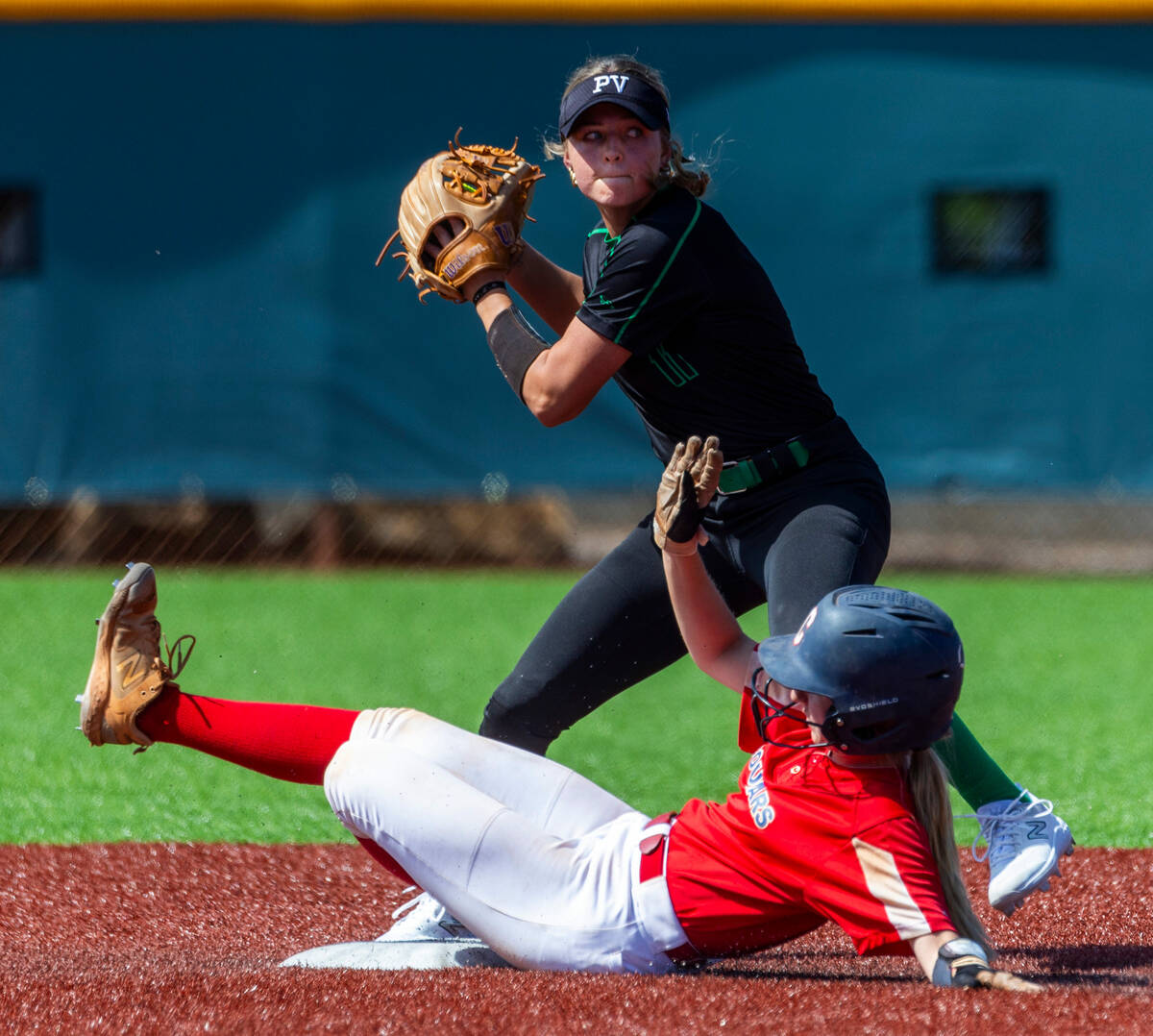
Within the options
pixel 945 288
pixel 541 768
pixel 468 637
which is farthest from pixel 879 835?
pixel 945 288

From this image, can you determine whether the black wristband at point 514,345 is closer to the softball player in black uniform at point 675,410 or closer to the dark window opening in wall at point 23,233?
the softball player in black uniform at point 675,410

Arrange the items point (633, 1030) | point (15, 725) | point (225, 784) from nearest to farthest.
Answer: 1. point (633, 1030)
2. point (225, 784)
3. point (15, 725)

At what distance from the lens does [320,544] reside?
11.6 meters

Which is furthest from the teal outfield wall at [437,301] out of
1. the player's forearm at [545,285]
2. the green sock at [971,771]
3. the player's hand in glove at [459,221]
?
the green sock at [971,771]

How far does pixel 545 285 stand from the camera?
3.88 m

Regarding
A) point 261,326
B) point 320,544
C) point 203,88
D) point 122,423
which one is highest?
point 203,88

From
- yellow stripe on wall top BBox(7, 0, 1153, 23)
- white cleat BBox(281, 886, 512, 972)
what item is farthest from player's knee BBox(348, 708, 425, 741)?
yellow stripe on wall top BBox(7, 0, 1153, 23)

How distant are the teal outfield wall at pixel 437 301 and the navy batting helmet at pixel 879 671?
8247 millimetres

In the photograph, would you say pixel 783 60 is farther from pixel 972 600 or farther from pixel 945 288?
pixel 972 600

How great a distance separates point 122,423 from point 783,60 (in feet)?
16.9

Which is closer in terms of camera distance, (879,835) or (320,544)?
(879,835)

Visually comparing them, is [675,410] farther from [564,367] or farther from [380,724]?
[380,724]

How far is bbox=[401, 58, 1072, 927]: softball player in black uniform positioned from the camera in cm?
329

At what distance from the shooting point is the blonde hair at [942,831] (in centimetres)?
277
